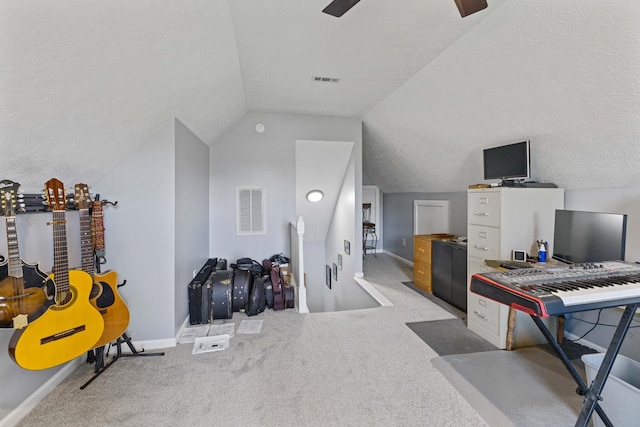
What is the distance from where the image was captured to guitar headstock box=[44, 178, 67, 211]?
1.95 m

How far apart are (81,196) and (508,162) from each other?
12.2ft

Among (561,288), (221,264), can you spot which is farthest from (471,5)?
(221,264)

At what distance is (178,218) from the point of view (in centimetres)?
294

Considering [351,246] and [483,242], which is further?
[351,246]

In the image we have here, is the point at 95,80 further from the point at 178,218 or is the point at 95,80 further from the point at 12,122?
the point at 178,218

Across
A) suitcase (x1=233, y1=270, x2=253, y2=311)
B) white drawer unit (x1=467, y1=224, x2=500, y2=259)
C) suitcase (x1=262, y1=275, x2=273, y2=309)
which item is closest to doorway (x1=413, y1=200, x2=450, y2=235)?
white drawer unit (x1=467, y1=224, x2=500, y2=259)

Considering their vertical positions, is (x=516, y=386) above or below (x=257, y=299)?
below

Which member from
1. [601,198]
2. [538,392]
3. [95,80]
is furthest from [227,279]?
[601,198]

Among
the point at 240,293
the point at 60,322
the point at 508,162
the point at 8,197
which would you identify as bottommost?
the point at 240,293

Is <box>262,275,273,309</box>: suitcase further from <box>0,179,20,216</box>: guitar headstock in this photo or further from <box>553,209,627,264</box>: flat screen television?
<box>553,209,627,264</box>: flat screen television

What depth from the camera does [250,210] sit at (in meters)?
4.66

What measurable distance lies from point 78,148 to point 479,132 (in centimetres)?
352

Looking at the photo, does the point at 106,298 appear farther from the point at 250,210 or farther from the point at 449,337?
the point at 449,337

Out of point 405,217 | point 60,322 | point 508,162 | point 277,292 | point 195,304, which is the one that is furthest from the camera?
point 405,217
